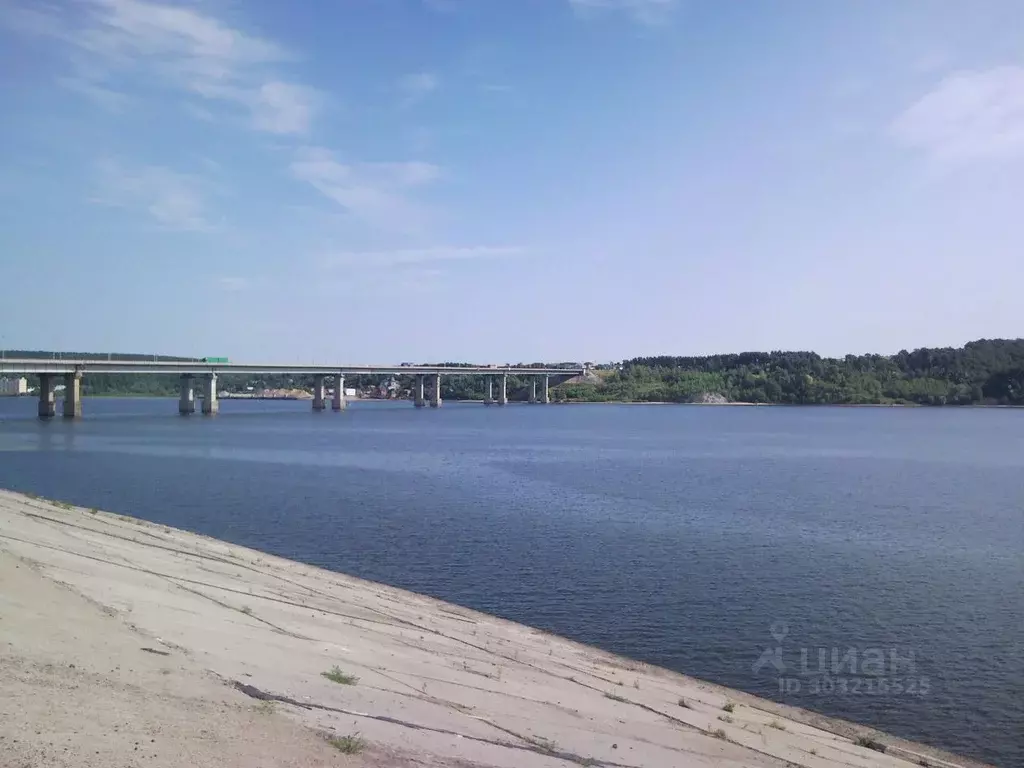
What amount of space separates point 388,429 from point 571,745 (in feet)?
342

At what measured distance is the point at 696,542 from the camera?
1337 inches

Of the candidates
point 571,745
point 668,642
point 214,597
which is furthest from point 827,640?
point 214,597

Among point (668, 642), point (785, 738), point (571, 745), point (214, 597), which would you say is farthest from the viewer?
point (668, 642)

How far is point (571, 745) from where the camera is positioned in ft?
38.4

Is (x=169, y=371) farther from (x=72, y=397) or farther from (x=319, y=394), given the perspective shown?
(x=319, y=394)

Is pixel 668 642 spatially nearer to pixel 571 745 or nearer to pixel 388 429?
pixel 571 745

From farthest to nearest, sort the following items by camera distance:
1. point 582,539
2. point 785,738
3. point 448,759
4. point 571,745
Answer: point 582,539 < point 785,738 < point 571,745 < point 448,759

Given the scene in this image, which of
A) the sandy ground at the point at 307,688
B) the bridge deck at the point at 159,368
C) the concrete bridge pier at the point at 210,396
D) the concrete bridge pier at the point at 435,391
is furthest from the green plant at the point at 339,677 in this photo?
the concrete bridge pier at the point at 435,391

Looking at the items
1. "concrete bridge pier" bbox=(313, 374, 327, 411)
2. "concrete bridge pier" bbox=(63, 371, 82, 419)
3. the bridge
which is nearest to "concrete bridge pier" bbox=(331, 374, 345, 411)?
the bridge

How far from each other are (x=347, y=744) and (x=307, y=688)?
260cm

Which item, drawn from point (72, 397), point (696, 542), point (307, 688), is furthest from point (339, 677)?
point (72, 397)

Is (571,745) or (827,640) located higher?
(571,745)

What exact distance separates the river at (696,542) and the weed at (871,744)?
185cm

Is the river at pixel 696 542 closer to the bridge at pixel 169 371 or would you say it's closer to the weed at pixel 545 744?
the weed at pixel 545 744
